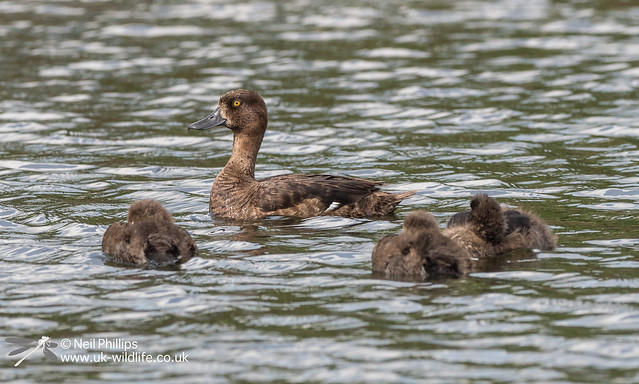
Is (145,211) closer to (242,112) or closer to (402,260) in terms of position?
(402,260)

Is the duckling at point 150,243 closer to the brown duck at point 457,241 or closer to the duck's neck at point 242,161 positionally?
the brown duck at point 457,241

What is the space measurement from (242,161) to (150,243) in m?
3.41

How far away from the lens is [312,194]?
1176 centimetres

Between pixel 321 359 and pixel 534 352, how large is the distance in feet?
4.45

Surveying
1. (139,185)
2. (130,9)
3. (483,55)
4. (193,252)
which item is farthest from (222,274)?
(130,9)

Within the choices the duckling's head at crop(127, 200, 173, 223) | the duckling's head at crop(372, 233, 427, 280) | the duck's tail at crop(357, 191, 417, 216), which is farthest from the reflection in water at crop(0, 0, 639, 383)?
the duckling's head at crop(127, 200, 173, 223)

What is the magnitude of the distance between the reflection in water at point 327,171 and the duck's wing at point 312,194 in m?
0.25

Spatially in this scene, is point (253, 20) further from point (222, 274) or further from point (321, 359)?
point (321, 359)

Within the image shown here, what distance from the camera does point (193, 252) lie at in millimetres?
9719

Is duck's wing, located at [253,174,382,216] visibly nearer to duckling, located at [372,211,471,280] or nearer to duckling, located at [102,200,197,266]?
duckling, located at [102,200,197,266]

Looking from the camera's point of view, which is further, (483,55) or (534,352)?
(483,55)

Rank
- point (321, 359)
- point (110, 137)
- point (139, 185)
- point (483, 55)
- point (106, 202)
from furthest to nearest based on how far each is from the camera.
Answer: point (483, 55), point (110, 137), point (139, 185), point (106, 202), point (321, 359)

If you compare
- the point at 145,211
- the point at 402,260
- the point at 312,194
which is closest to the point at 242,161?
the point at 312,194

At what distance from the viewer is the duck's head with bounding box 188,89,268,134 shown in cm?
1293
